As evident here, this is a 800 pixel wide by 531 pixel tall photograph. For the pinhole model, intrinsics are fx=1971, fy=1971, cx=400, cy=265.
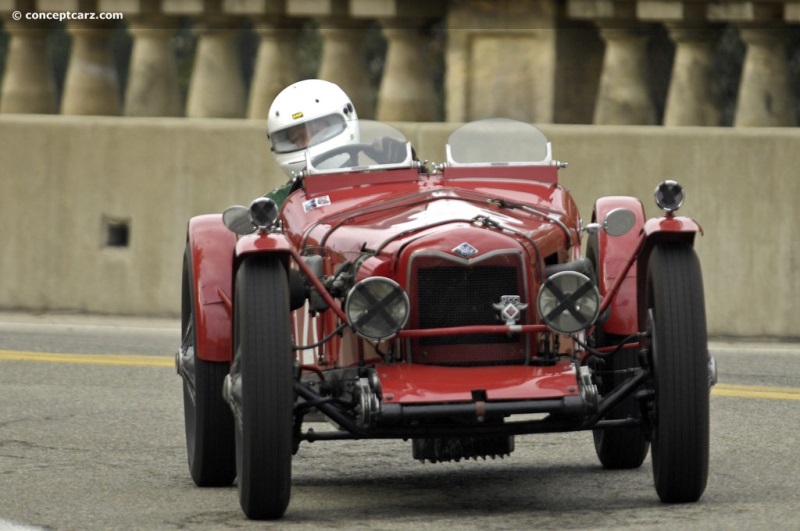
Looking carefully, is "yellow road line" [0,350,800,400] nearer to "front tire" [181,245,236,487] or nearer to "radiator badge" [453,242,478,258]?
"front tire" [181,245,236,487]

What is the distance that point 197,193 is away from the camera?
1383 centimetres

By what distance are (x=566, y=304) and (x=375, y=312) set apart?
70 cm

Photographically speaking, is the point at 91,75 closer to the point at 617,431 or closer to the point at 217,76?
the point at 217,76

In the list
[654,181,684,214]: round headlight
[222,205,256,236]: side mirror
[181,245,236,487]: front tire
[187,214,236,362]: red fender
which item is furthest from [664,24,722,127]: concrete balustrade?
[654,181,684,214]: round headlight

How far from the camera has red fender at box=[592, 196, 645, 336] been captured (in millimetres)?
8148

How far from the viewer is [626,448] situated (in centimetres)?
843

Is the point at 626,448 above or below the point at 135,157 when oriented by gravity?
below

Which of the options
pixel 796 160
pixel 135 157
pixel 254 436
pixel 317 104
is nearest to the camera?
pixel 254 436

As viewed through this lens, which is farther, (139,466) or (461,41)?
(461,41)

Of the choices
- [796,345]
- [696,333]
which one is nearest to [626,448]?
[696,333]

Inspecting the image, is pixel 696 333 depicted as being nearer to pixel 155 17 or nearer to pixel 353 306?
pixel 353 306

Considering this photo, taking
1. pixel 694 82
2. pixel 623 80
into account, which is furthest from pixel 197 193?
pixel 694 82

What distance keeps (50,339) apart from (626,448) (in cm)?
577

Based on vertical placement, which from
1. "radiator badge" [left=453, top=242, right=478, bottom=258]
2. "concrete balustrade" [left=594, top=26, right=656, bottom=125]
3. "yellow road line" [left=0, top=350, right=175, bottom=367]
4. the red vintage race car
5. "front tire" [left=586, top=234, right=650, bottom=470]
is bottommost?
"yellow road line" [left=0, top=350, right=175, bottom=367]
